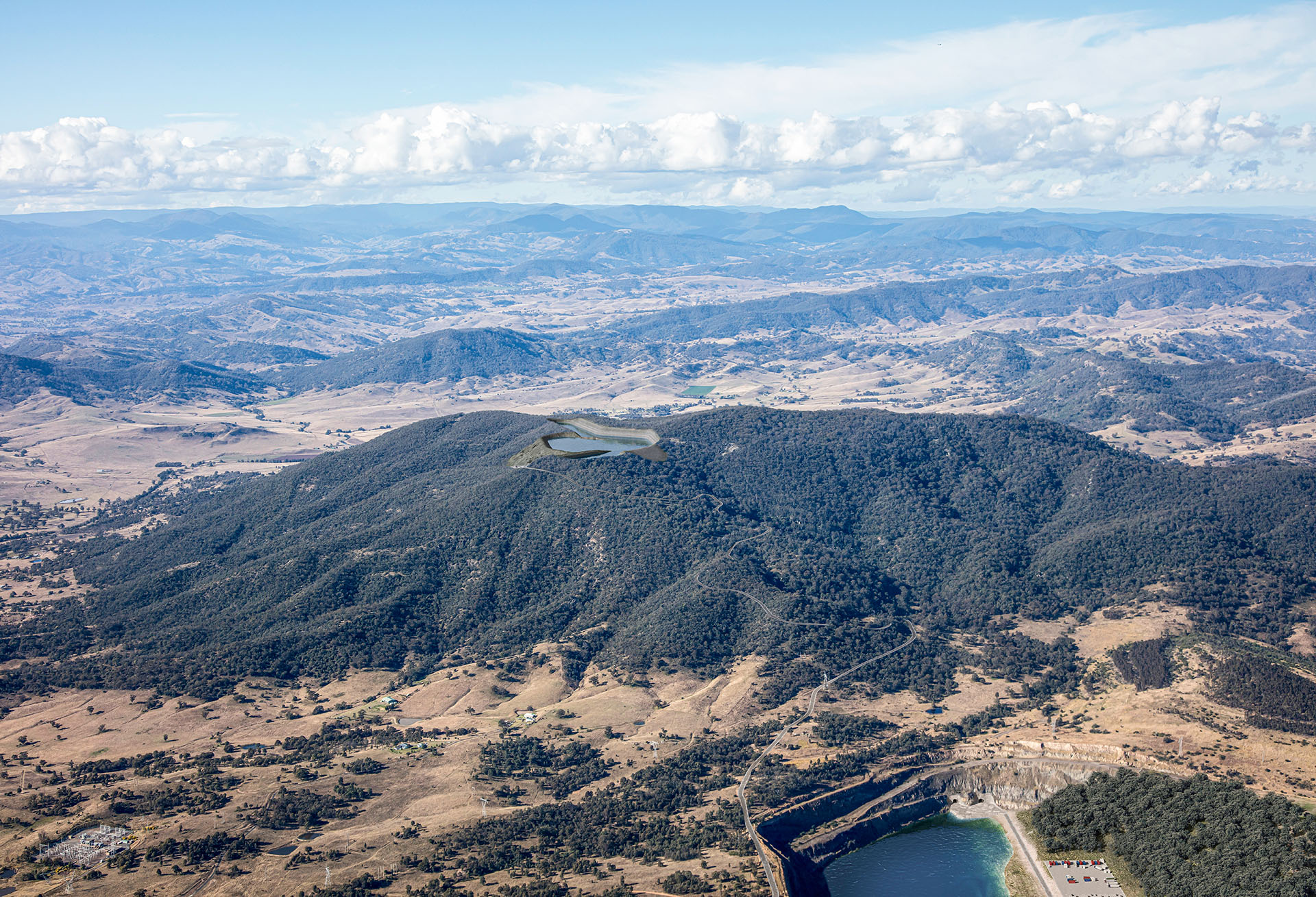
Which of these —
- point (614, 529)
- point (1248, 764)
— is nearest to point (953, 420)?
point (614, 529)

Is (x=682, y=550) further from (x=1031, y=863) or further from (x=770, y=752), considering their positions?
(x=1031, y=863)

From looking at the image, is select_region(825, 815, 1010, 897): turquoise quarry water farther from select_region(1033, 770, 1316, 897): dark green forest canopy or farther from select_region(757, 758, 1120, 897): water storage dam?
select_region(1033, 770, 1316, 897): dark green forest canopy

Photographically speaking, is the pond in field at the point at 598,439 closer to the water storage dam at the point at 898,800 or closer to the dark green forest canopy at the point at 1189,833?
the water storage dam at the point at 898,800

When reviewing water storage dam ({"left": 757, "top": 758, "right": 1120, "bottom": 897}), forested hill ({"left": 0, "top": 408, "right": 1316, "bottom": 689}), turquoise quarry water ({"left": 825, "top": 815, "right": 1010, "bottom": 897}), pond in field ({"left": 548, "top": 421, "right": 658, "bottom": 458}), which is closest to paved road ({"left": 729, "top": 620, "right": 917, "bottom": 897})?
water storage dam ({"left": 757, "top": 758, "right": 1120, "bottom": 897})

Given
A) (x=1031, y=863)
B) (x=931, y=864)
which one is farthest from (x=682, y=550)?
(x=1031, y=863)

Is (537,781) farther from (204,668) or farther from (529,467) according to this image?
(529,467)

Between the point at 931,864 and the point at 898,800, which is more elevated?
the point at 898,800
